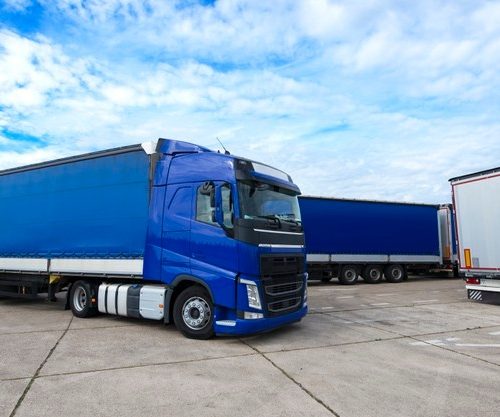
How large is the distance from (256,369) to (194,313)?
192 centimetres

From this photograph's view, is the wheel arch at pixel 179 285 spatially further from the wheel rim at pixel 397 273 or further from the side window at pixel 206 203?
the wheel rim at pixel 397 273

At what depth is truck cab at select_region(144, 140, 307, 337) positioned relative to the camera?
21.4ft

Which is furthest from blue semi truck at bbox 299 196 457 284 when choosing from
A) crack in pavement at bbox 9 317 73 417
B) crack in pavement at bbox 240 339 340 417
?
crack in pavement at bbox 9 317 73 417

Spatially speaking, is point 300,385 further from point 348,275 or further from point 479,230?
point 348,275

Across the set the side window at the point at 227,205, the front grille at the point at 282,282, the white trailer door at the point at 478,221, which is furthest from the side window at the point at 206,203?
the white trailer door at the point at 478,221

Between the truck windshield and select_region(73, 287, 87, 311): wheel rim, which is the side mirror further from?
select_region(73, 287, 87, 311): wheel rim

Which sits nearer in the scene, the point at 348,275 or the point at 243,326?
the point at 243,326

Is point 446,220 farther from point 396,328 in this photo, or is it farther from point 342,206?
point 396,328

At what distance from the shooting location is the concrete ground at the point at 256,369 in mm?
4211

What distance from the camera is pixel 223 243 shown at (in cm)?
662

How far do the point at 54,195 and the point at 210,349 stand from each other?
205 inches

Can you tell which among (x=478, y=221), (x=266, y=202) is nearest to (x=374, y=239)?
(x=478, y=221)

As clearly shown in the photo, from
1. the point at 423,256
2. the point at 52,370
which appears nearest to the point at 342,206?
the point at 423,256

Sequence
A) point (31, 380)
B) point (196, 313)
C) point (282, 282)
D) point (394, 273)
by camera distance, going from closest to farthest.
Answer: point (31, 380)
point (196, 313)
point (282, 282)
point (394, 273)
